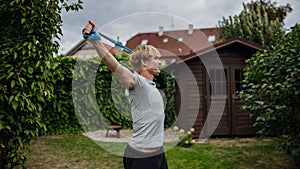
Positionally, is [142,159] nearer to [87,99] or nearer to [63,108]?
[87,99]

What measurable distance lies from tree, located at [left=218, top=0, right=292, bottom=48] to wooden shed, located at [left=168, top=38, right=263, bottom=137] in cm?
840

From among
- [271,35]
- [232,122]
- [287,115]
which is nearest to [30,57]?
[287,115]

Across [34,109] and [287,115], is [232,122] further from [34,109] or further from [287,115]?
[34,109]

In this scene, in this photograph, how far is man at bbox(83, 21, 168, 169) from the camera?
1820 mm

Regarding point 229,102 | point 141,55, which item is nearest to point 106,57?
point 141,55

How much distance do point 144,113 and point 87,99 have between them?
6.56 meters

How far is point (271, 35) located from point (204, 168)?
42.6 feet

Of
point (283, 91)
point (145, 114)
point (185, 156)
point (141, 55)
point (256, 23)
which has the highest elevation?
point (256, 23)

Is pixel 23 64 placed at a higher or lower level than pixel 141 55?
higher

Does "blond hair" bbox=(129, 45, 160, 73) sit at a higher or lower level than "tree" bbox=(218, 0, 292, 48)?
lower

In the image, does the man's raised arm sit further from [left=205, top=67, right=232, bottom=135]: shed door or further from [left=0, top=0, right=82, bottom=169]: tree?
[left=205, top=67, right=232, bottom=135]: shed door

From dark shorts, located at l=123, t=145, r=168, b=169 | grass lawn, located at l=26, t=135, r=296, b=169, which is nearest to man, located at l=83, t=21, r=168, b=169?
dark shorts, located at l=123, t=145, r=168, b=169

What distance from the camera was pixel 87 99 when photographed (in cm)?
817

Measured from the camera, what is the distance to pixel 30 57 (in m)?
3.40
